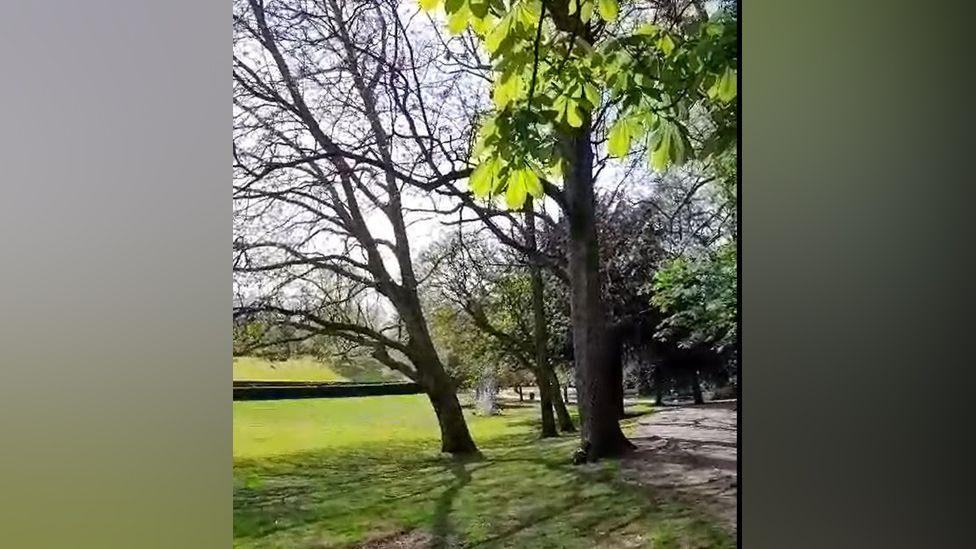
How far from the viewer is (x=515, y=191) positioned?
1.61 m

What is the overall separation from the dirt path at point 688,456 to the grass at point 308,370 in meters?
0.50

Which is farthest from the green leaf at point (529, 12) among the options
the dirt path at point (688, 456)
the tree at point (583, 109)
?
the dirt path at point (688, 456)

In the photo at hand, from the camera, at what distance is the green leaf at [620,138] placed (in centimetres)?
162

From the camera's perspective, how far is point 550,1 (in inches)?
63.7

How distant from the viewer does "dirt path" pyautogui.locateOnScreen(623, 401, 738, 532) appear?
5.25ft

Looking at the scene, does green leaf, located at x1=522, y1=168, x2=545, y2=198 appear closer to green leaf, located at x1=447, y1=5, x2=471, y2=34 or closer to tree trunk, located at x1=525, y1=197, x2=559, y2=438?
tree trunk, located at x1=525, y1=197, x2=559, y2=438

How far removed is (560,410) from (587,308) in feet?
0.68

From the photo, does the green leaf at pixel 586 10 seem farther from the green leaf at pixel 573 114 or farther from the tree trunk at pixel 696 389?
the tree trunk at pixel 696 389
